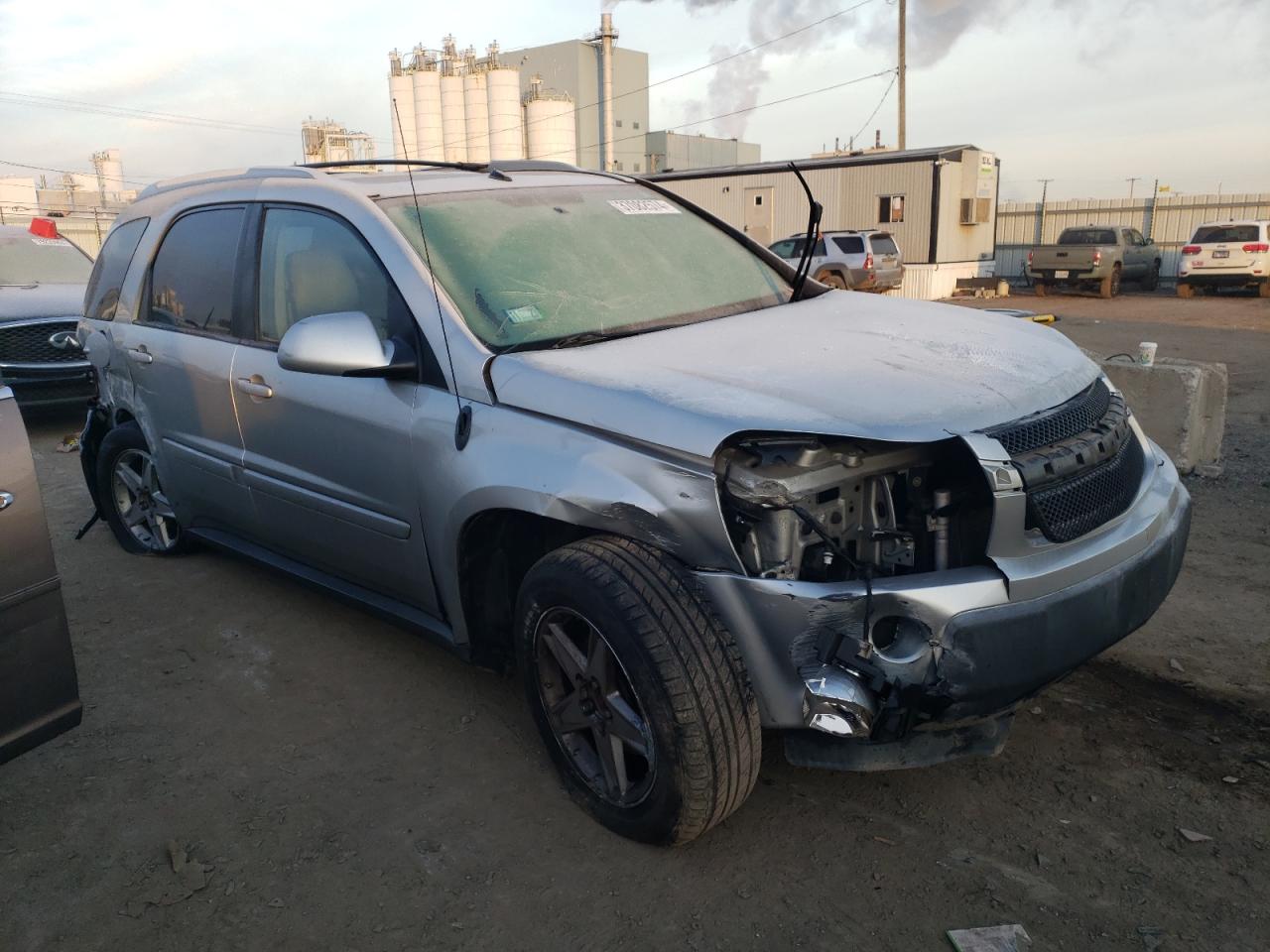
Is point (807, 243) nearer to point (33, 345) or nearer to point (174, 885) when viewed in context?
point (174, 885)

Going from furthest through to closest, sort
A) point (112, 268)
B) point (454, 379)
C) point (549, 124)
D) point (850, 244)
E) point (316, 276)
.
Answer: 1. point (549, 124)
2. point (850, 244)
3. point (112, 268)
4. point (316, 276)
5. point (454, 379)

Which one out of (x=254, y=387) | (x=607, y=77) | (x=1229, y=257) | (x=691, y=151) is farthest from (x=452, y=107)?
(x=254, y=387)

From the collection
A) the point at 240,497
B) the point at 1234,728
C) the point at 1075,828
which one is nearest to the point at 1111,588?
the point at 1075,828

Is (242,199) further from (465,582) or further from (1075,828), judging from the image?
(1075,828)

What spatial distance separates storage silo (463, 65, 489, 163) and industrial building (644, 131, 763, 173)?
9.69m

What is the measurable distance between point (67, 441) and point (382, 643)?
5677mm

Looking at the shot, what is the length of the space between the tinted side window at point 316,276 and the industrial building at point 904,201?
867 inches

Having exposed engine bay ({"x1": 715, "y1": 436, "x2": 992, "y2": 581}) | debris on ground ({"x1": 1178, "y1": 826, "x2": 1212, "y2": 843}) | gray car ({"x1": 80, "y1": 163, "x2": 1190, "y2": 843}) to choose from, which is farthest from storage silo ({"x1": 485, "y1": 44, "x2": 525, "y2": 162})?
debris on ground ({"x1": 1178, "y1": 826, "x2": 1212, "y2": 843})

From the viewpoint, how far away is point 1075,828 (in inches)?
105

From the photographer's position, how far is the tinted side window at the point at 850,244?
70.3 feet

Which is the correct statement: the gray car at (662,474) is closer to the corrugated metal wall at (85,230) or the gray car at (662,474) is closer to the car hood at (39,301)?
the car hood at (39,301)

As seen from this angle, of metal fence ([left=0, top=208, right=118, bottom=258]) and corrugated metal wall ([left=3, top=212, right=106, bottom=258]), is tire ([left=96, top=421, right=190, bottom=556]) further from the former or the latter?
corrugated metal wall ([left=3, top=212, right=106, bottom=258])

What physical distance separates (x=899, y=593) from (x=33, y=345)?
29.2 feet

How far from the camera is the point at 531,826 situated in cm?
276
